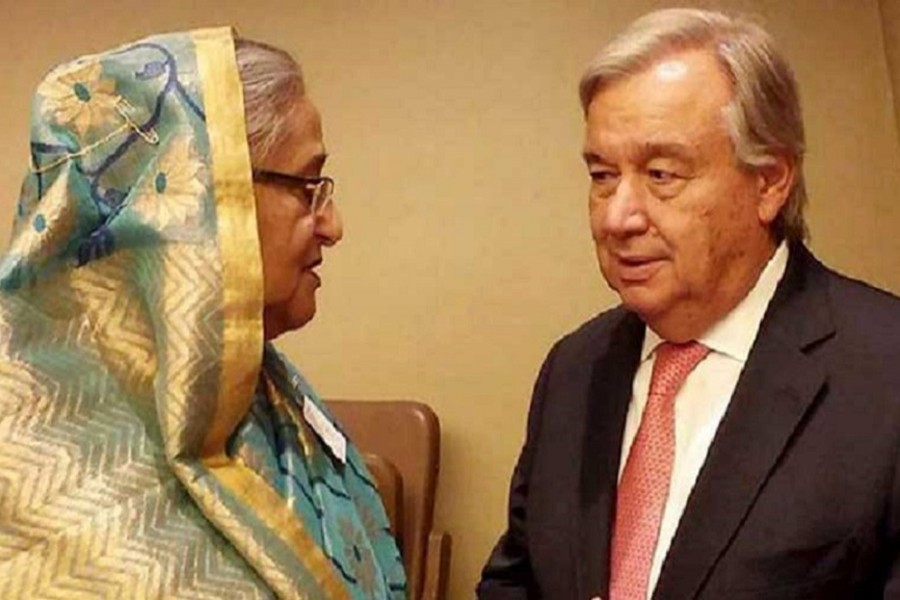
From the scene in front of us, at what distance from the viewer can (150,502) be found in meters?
1.19

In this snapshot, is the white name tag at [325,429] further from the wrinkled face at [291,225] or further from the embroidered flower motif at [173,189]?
the embroidered flower motif at [173,189]

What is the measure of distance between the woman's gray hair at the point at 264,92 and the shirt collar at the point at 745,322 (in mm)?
618

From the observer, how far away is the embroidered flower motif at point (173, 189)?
1.21 meters

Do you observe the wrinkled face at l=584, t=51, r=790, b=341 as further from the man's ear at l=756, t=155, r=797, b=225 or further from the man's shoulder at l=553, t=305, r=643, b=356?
the man's shoulder at l=553, t=305, r=643, b=356

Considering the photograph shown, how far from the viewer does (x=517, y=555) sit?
5.73ft

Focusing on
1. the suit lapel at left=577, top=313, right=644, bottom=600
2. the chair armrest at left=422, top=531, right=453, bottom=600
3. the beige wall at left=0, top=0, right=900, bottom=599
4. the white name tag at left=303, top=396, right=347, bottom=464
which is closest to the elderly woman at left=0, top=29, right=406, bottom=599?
the white name tag at left=303, top=396, right=347, bottom=464

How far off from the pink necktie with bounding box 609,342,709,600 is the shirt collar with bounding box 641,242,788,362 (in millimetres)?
22

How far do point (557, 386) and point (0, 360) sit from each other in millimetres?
829

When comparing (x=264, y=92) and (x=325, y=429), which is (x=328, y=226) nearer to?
(x=264, y=92)

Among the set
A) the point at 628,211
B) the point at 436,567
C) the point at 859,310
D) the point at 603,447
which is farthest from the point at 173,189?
the point at 436,567

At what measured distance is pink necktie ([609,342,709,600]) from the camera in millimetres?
1520

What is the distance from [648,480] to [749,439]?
0.14 metres

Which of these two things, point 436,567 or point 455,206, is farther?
point 455,206

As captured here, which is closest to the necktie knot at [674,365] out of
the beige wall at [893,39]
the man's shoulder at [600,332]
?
the man's shoulder at [600,332]
